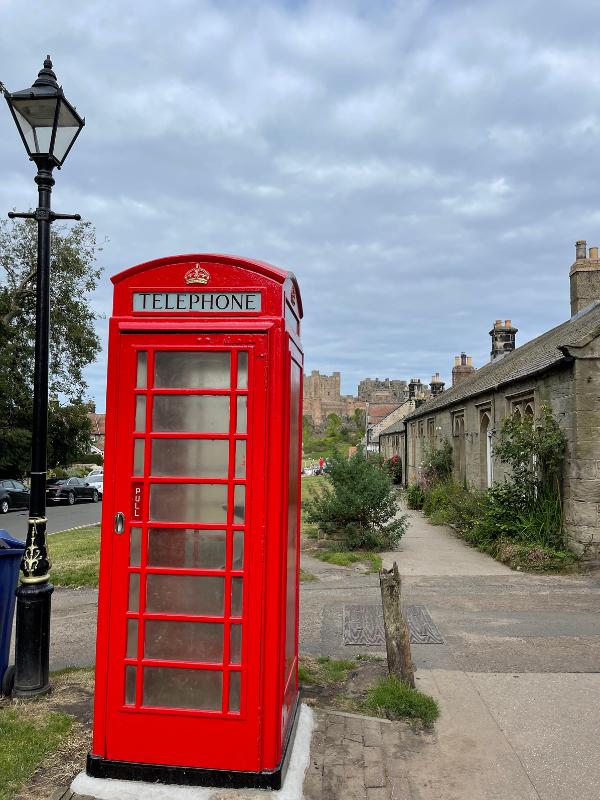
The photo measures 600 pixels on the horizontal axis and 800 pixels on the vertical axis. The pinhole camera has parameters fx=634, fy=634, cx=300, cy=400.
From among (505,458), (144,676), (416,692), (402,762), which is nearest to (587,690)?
(416,692)

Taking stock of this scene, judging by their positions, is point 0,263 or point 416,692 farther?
point 0,263

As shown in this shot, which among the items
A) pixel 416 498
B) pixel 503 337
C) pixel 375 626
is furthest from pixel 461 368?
pixel 375 626

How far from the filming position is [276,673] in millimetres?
3521

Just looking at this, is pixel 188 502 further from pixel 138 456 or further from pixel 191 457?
pixel 138 456

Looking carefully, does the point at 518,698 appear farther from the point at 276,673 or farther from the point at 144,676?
the point at 144,676

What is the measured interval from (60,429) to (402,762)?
2998 centimetres

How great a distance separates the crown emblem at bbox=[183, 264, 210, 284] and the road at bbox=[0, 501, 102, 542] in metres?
14.0

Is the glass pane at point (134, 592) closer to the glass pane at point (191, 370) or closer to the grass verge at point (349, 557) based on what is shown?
the glass pane at point (191, 370)

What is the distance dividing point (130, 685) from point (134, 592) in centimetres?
53

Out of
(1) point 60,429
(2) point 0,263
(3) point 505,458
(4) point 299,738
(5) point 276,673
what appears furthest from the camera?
(1) point 60,429

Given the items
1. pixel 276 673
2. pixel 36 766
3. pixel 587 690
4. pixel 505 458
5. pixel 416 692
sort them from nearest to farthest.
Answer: pixel 276 673 < pixel 36 766 < pixel 416 692 < pixel 587 690 < pixel 505 458

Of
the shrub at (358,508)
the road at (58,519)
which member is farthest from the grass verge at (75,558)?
the shrub at (358,508)

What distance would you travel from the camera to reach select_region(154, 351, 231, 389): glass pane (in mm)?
3645

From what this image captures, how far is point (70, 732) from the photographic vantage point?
4219 mm
